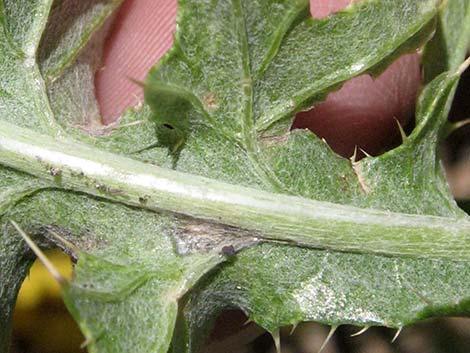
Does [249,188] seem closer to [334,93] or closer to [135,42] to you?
[334,93]

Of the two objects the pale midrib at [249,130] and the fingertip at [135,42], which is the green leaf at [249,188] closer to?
the pale midrib at [249,130]

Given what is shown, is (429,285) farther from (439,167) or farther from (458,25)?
(458,25)

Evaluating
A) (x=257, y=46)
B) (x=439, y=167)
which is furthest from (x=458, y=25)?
(x=257, y=46)

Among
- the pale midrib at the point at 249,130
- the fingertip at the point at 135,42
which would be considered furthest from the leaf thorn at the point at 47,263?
the fingertip at the point at 135,42

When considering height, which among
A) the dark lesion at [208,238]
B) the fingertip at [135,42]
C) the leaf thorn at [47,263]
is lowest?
the dark lesion at [208,238]

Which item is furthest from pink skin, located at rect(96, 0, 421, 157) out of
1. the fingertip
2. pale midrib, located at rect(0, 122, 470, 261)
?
pale midrib, located at rect(0, 122, 470, 261)

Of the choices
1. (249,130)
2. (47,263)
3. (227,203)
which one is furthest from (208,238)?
(47,263)
